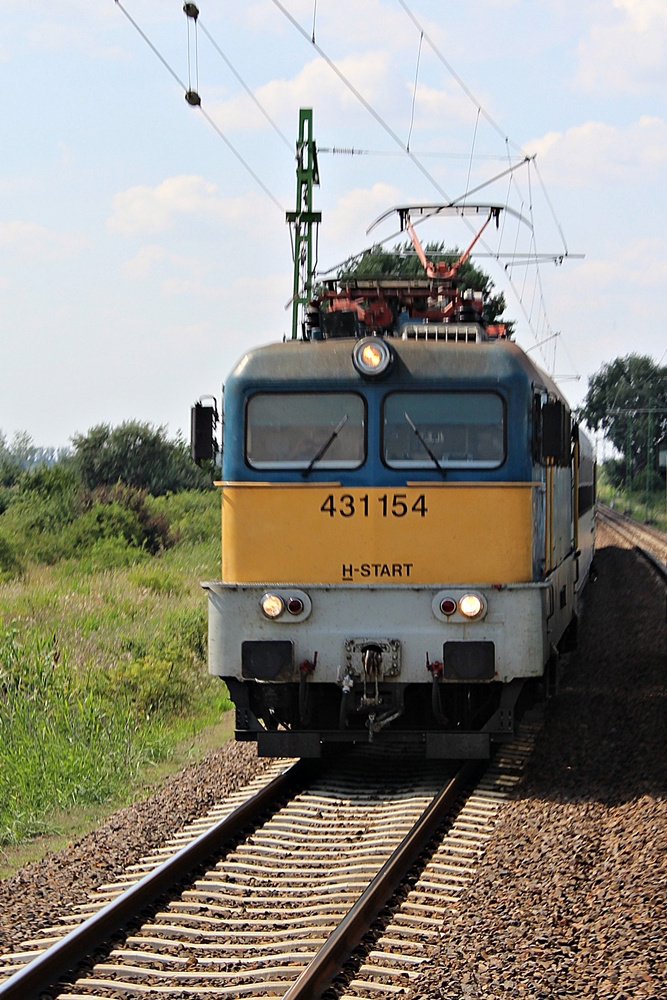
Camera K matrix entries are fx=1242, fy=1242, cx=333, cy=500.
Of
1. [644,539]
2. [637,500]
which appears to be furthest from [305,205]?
[637,500]

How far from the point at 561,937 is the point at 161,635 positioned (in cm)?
1057

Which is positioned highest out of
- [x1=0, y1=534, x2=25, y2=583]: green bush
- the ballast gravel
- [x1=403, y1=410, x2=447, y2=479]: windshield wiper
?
[x1=403, y1=410, x2=447, y2=479]: windshield wiper

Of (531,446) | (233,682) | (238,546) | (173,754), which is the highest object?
(531,446)

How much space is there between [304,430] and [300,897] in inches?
140

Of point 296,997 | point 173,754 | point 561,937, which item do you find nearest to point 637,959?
point 561,937

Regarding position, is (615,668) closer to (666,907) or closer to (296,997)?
(666,907)

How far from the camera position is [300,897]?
6527 mm

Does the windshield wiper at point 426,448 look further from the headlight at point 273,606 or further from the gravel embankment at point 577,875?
the gravel embankment at point 577,875

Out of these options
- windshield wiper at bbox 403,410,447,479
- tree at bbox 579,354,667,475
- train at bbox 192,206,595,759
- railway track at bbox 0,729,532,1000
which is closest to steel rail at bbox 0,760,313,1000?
railway track at bbox 0,729,532,1000

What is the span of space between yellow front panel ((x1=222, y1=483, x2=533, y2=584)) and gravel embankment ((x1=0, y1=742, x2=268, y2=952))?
5.25 ft

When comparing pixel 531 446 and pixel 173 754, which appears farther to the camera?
pixel 173 754

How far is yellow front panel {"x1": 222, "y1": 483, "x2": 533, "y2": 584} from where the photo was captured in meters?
8.74

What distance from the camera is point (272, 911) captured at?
627 centimetres

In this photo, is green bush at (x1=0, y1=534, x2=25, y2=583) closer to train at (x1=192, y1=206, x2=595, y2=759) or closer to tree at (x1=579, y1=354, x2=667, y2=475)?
train at (x1=192, y1=206, x2=595, y2=759)
